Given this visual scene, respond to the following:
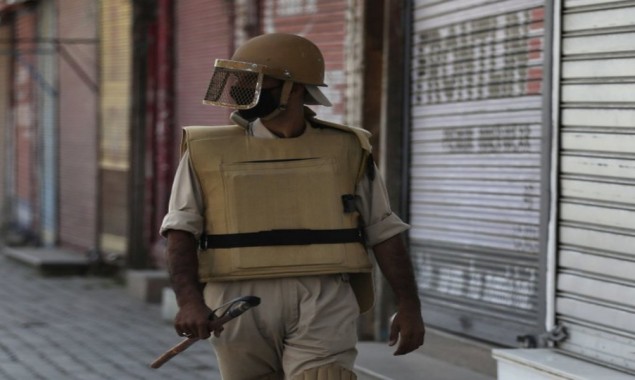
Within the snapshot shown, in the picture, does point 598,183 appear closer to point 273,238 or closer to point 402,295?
point 402,295

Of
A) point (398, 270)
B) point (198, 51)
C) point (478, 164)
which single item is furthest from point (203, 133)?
point (198, 51)

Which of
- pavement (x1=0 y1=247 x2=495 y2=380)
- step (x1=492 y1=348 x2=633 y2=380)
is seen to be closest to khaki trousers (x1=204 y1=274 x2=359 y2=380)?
step (x1=492 y1=348 x2=633 y2=380)

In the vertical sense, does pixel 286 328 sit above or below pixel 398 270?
below

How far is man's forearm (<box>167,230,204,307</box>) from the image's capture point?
4332 millimetres

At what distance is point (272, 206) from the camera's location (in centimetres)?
448

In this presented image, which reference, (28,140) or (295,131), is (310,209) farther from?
(28,140)

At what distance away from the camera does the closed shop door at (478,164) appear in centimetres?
779

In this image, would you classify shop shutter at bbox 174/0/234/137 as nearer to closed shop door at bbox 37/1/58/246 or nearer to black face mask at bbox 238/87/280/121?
closed shop door at bbox 37/1/58/246

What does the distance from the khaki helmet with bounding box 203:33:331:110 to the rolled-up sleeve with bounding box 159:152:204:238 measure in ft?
0.81

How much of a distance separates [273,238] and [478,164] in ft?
13.5

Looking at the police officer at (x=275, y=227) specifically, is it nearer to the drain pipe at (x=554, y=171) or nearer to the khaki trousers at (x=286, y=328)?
the khaki trousers at (x=286, y=328)

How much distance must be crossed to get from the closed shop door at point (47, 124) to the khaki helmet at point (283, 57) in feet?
49.1

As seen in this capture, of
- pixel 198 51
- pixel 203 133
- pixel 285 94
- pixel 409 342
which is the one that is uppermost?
pixel 198 51

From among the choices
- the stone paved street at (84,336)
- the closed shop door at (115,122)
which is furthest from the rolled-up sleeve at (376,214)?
the closed shop door at (115,122)
